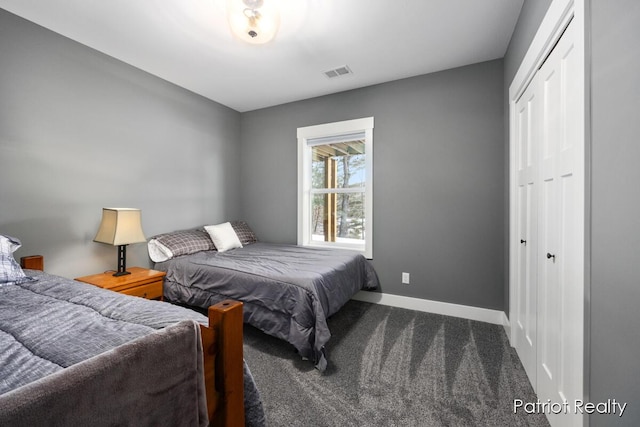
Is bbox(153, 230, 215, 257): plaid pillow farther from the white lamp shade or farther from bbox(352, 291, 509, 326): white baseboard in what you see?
bbox(352, 291, 509, 326): white baseboard

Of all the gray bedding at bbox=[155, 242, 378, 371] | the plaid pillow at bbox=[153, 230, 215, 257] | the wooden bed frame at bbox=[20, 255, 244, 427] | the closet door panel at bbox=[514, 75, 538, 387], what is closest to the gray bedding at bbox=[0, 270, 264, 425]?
the wooden bed frame at bbox=[20, 255, 244, 427]

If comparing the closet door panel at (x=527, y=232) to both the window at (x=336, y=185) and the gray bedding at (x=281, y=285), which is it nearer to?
the gray bedding at (x=281, y=285)

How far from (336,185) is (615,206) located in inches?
114

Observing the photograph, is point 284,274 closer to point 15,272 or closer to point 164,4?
point 15,272

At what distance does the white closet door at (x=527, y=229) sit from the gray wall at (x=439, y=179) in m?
0.56

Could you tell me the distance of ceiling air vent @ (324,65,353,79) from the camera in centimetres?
284

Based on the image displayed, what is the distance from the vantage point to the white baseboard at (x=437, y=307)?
2671mm

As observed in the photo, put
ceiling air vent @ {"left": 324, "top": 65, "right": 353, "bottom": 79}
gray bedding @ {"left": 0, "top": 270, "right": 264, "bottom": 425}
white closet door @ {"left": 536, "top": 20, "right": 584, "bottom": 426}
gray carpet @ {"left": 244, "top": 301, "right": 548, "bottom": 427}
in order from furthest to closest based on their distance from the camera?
1. ceiling air vent @ {"left": 324, "top": 65, "right": 353, "bottom": 79}
2. gray carpet @ {"left": 244, "top": 301, "right": 548, "bottom": 427}
3. white closet door @ {"left": 536, "top": 20, "right": 584, "bottom": 426}
4. gray bedding @ {"left": 0, "top": 270, "right": 264, "bottom": 425}

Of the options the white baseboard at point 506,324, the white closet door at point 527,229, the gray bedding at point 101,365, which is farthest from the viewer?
the white baseboard at point 506,324

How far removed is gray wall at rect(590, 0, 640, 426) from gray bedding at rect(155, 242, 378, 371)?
142 cm

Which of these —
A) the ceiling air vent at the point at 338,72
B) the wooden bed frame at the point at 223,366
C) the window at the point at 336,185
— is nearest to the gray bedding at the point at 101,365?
the wooden bed frame at the point at 223,366

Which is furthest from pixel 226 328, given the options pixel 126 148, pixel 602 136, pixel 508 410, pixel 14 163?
pixel 126 148

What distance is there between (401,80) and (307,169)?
1567 mm

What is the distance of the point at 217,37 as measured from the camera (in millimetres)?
2314
